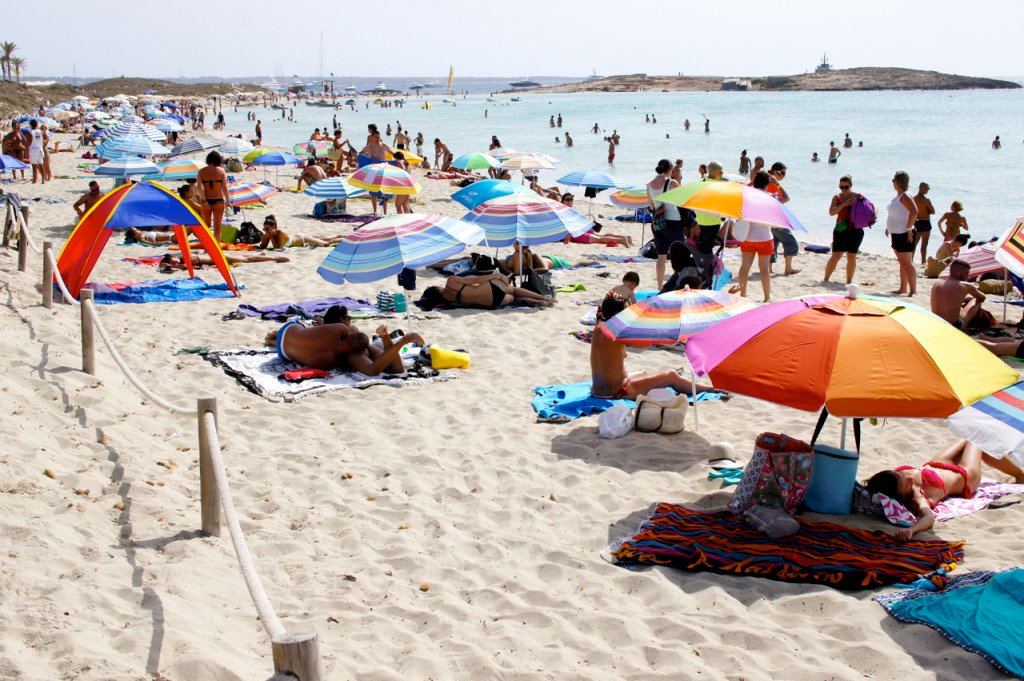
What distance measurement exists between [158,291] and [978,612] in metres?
8.72

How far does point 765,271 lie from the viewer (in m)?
10.4

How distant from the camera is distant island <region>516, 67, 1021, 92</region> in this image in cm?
10569

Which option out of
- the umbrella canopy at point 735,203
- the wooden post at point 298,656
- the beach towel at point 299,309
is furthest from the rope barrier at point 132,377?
the umbrella canopy at point 735,203

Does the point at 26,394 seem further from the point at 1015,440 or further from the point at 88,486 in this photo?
the point at 1015,440

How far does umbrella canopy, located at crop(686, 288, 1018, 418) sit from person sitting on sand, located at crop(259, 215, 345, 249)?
31.8 ft

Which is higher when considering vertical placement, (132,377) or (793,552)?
(132,377)

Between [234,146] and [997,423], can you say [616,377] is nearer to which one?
[997,423]

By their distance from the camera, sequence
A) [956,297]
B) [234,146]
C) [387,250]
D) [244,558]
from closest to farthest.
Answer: [244,558], [387,250], [956,297], [234,146]

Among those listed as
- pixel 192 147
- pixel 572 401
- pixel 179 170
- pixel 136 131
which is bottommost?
pixel 572 401

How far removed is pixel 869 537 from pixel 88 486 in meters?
4.00

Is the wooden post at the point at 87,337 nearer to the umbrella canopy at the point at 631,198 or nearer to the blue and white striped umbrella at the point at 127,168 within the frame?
the umbrella canopy at the point at 631,198

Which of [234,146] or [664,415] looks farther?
[234,146]

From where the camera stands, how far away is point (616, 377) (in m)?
6.77

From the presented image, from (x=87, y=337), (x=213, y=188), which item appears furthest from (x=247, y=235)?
(x=87, y=337)
